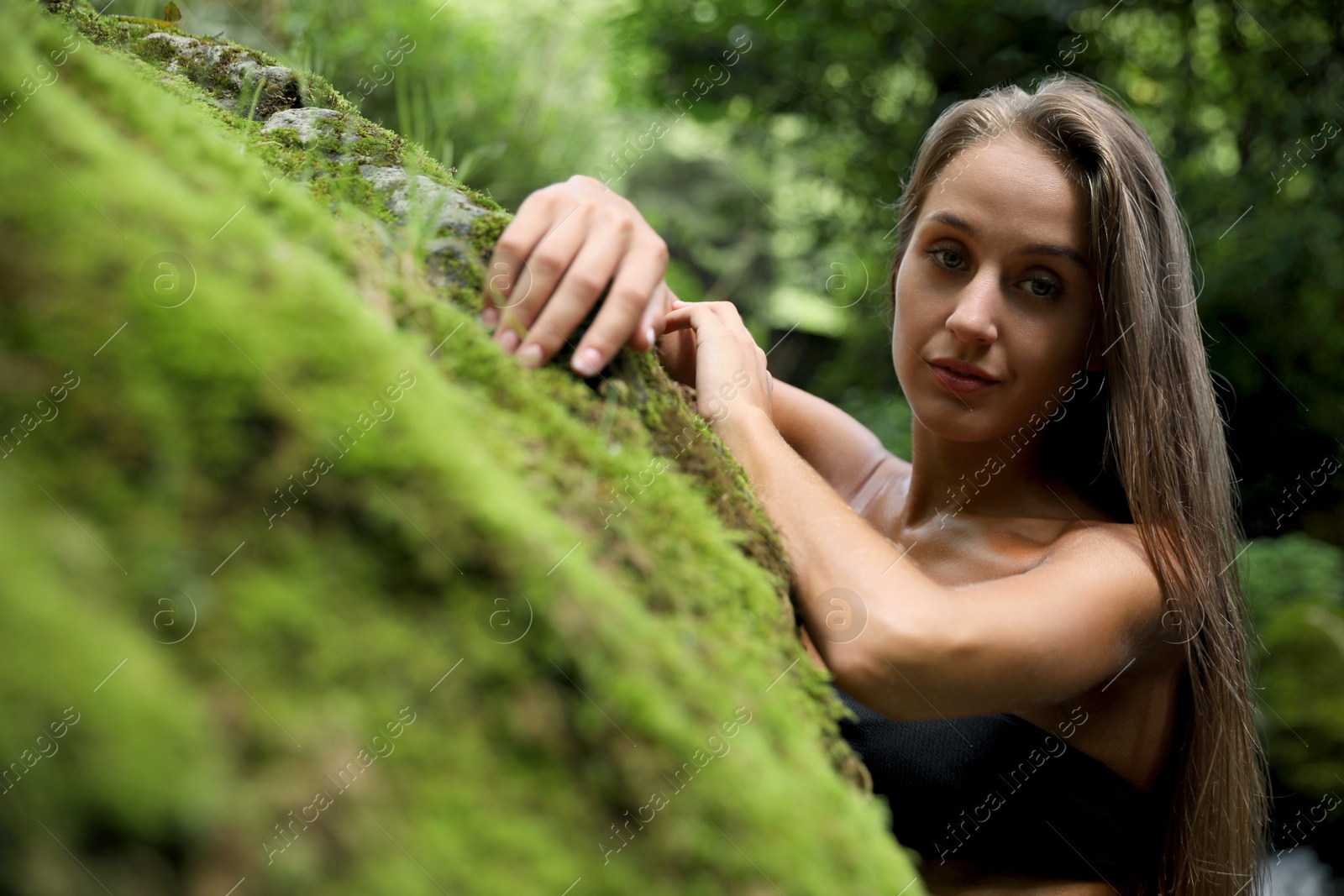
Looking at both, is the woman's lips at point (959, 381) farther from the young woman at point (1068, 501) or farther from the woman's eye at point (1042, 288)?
the woman's eye at point (1042, 288)

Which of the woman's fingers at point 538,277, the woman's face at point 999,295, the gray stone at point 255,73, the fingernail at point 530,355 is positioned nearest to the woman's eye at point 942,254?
the woman's face at point 999,295

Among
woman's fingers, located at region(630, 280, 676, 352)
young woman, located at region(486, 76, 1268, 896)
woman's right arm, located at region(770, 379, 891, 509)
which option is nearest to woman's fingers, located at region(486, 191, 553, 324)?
woman's fingers, located at region(630, 280, 676, 352)

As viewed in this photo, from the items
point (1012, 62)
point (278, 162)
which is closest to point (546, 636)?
point (278, 162)

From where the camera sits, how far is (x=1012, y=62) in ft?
25.1

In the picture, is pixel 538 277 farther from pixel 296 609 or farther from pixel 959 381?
pixel 959 381

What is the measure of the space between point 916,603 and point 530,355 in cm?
80

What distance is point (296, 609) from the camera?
756mm

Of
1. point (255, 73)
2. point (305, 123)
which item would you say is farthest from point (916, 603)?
point (255, 73)

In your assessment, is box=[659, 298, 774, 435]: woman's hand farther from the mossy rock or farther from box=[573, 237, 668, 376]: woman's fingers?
the mossy rock

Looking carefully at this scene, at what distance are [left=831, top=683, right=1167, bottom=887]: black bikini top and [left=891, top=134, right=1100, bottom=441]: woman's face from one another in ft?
2.70

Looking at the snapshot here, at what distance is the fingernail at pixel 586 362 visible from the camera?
4.42ft

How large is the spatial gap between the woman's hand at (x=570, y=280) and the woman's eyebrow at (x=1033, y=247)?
1129 mm

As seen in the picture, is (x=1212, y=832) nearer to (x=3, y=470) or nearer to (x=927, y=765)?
(x=927, y=765)

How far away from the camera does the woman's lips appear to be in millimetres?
2346
